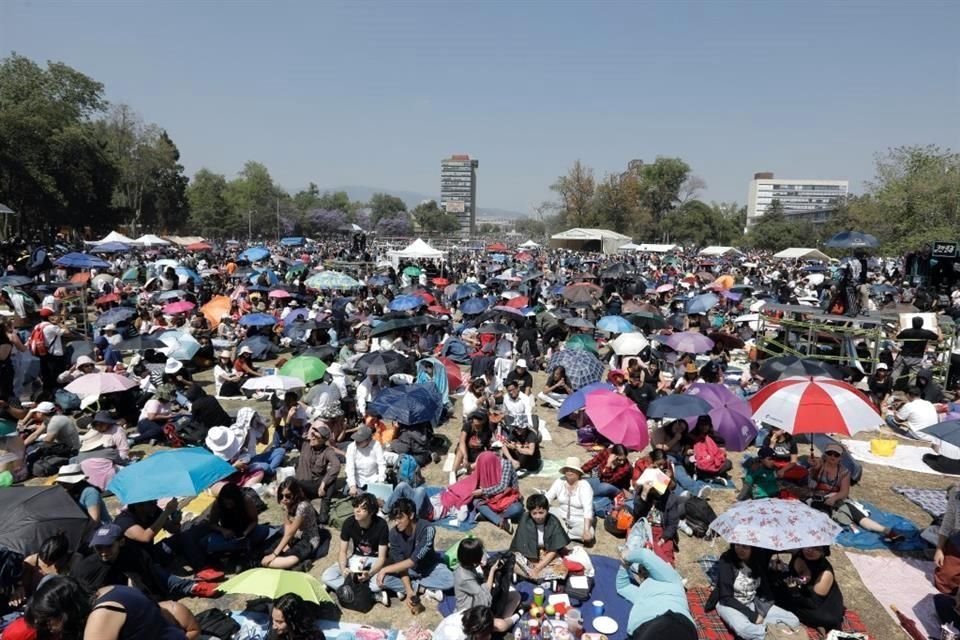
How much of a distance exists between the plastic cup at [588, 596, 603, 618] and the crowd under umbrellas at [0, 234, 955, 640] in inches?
45.6

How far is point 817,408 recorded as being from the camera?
5926mm

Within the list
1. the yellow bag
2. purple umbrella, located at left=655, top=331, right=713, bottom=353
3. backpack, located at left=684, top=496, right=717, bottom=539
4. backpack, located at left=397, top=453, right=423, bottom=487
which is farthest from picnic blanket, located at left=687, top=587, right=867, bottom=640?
purple umbrella, located at left=655, top=331, right=713, bottom=353

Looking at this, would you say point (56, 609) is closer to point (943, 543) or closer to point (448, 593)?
point (448, 593)

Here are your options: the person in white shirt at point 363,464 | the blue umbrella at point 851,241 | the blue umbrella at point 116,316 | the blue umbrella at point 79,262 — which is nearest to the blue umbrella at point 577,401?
the person in white shirt at point 363,464

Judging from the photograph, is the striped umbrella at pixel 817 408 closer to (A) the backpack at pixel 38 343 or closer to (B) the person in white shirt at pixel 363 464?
(B) the person in white shirt at pixel 363 464

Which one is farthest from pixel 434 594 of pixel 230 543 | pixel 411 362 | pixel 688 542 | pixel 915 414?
pixel 915 414

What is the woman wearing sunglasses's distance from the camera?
249 inches

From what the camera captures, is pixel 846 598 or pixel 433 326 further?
pixel 433 326

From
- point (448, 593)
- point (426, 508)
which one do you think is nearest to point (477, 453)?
point (426, 508)

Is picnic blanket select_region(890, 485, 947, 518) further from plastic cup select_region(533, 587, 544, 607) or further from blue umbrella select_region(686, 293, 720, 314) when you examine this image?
blue umbrella select_region(686, 293, 720, 314)

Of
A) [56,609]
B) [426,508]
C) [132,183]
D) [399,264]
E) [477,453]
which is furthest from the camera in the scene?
[132,183]

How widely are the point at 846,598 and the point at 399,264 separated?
78.0ft

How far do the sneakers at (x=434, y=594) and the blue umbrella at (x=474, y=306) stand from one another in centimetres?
1085

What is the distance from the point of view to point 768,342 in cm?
1355
